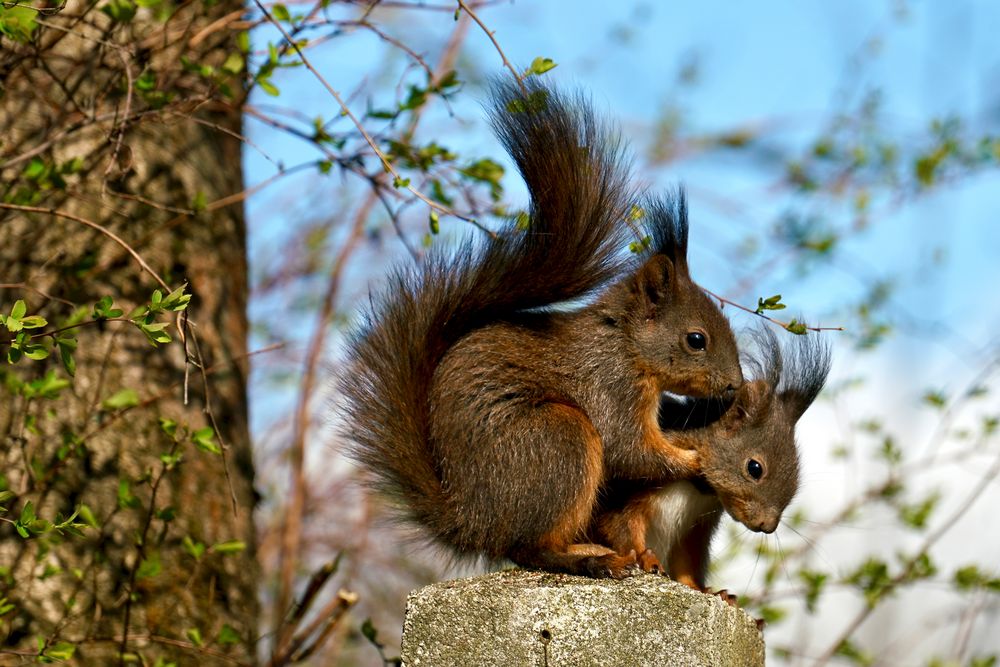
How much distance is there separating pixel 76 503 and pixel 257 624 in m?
0.74

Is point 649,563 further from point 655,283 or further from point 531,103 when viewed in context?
point 531,103

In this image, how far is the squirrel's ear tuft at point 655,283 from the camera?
2.78m

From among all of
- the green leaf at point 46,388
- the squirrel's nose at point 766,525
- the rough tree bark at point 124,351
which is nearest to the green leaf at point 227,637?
the rough tree bark at point 124,351

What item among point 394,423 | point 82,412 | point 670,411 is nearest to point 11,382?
point 82,412

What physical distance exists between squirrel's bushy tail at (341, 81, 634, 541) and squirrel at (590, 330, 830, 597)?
1.41 feet

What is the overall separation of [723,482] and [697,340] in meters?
0.36

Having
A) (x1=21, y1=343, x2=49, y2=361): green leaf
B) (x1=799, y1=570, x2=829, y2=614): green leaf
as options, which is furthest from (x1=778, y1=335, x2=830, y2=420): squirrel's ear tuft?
(x1=21, y1=343, x2=49, y2=361): green leaf

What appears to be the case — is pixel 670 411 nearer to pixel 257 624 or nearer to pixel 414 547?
pixel 414 547

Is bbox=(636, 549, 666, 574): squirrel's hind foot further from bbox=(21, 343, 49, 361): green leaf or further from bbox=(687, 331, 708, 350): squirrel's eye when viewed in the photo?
A: bbox=(21, 343, 49, 361): green leaf

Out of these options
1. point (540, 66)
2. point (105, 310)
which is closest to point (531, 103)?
point (540, 66)

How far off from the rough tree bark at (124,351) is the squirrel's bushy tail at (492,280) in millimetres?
483

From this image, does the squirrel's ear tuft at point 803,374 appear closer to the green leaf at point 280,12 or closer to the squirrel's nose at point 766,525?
the squirrel's nose at point 766,525

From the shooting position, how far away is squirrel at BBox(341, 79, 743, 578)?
2357 millimetres

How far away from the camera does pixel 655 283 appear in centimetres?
280
